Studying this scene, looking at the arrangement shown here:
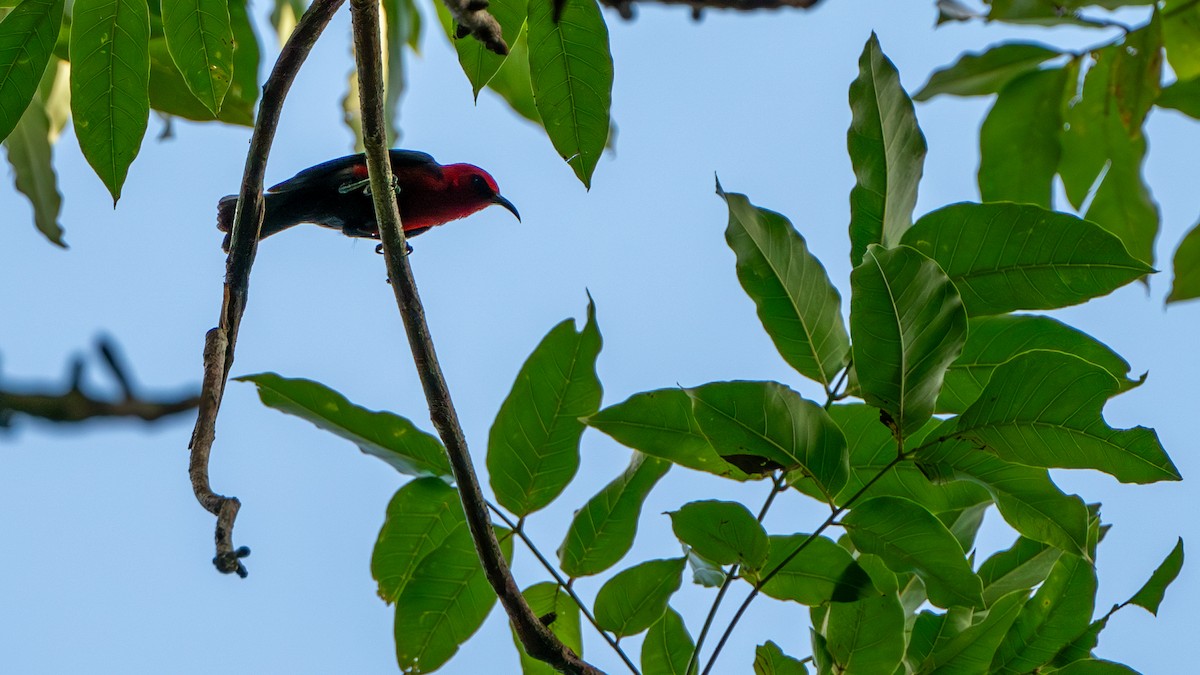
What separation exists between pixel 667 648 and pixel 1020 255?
106 centimetres

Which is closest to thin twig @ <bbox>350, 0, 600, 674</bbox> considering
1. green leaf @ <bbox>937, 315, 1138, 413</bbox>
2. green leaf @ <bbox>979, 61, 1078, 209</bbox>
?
green leaf @ <bbox>937, 315, 1138, 413</bbox>

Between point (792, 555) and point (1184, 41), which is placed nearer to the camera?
point (792, 555)

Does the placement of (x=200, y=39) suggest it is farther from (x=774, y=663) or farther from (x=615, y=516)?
(x=774, y=663)

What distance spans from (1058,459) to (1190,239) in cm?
161

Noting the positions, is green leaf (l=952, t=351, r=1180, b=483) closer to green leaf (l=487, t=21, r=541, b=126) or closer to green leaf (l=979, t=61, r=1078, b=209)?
green leaf (l=979, t=61, r=1078, b=209)

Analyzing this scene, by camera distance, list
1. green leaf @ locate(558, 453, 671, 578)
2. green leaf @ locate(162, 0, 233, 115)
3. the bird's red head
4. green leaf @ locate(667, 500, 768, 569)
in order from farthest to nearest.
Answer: the bird's red head
green leaf @ locate(162, 0, 233, 115)
green leaf @ locate(558, 453, 671, 578)
green leaf @ locate(667, 500, 768, 569)

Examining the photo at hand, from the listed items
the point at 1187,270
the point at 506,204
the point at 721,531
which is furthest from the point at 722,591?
the point at 506,204

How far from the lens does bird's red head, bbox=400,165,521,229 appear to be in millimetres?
4254

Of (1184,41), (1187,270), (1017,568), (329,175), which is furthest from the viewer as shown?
(329,175)

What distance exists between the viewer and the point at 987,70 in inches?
132

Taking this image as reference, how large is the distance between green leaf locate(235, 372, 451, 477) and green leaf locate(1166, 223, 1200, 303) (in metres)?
2.17

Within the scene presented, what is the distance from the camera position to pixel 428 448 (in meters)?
2.25

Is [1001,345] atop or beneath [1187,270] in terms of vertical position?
beneath

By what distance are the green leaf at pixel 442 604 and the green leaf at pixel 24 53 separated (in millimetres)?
1258
